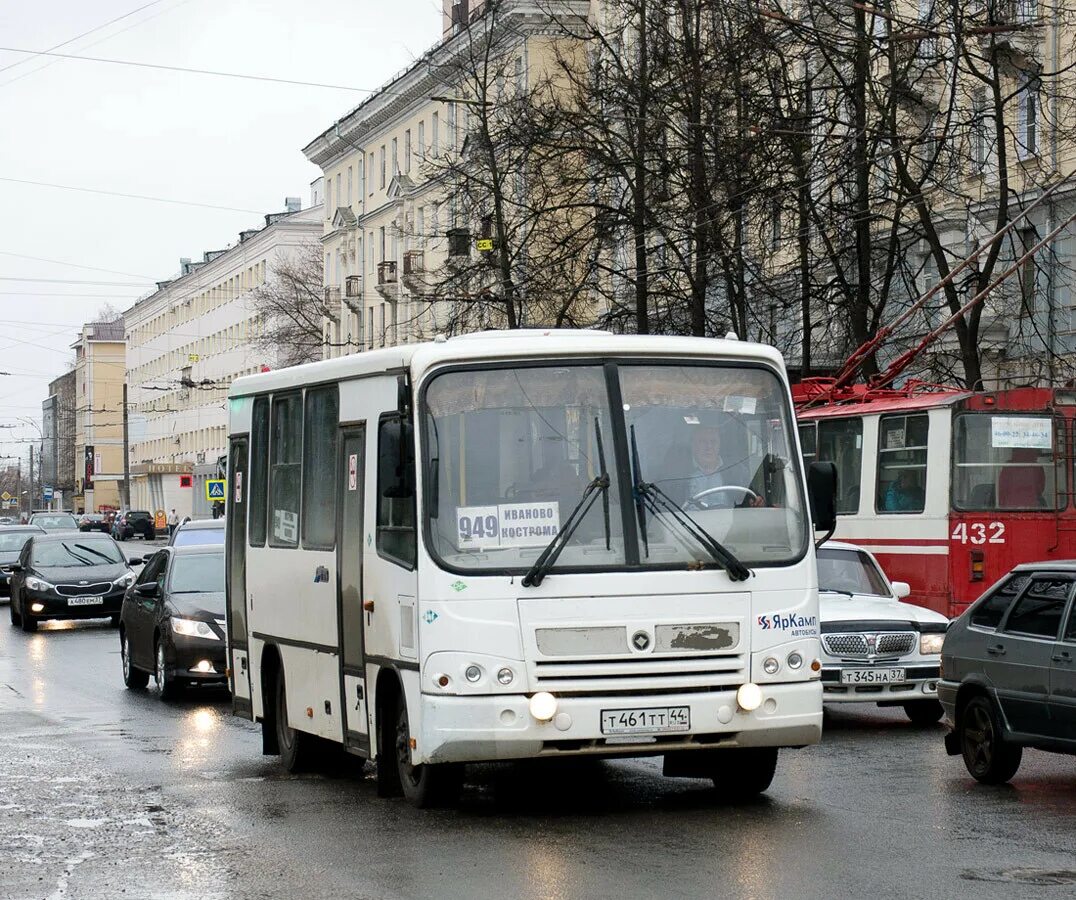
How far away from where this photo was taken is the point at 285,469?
46.0ft

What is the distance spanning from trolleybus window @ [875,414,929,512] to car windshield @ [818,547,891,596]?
4.71 meters

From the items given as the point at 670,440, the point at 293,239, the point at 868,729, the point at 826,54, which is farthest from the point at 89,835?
the point at 293,239

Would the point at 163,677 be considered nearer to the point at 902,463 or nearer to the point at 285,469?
the point at 285,469

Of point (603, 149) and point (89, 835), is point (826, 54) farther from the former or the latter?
point (89, 835)

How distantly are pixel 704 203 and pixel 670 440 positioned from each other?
23262 mm

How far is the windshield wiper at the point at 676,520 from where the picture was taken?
1111 centimetres

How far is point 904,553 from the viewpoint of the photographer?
23.8 meters

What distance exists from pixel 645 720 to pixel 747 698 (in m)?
0.60

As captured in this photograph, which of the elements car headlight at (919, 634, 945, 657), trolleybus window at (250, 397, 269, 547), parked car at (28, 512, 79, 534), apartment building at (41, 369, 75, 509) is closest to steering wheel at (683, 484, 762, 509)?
trolleybus window at (250, 397, 269, 547)

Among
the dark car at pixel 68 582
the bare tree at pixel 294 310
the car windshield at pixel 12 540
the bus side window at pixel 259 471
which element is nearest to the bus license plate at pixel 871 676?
the bus side window at pixel 259 471

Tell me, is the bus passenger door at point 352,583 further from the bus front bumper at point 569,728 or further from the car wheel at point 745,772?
the car wheel at point 745,772

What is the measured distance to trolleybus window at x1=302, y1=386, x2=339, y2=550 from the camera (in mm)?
12883

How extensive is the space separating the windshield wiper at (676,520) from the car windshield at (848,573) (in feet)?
24.0

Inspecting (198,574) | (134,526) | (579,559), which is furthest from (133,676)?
(134,526)
